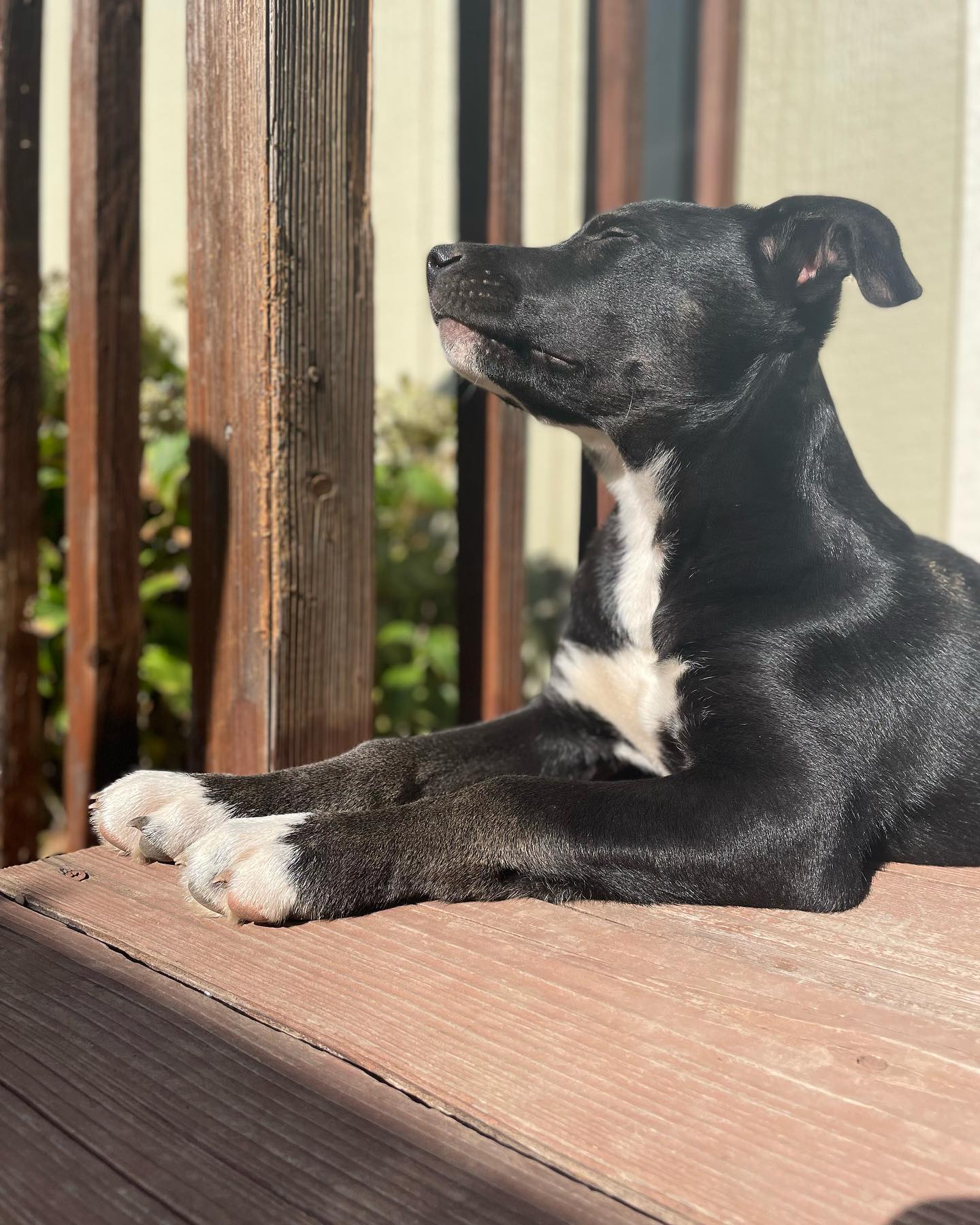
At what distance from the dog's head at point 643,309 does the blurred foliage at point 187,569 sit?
1.24 metres

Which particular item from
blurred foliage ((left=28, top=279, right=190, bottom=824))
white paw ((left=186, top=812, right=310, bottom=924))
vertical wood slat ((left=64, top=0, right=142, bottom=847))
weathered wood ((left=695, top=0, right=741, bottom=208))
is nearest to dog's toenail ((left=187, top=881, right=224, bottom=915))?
white paw ((left=186, top=812, right=310, bottom=924))

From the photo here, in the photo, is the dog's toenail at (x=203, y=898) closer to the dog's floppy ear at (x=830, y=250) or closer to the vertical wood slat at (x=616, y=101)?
the dog's floppy ear at (x=830, y=250)

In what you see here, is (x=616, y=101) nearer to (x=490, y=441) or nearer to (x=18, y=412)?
(x=490, y=441)

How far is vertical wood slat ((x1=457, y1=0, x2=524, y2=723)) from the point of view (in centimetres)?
278

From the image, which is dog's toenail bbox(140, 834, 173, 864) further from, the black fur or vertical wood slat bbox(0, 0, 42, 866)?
vertical wood slat bbox(0, 0, 42, 866)

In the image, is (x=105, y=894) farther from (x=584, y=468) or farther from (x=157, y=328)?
(x=157, y=328)

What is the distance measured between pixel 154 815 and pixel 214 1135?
0.86 metres

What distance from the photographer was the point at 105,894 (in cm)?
182

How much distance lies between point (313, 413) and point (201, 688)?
0.62 metres

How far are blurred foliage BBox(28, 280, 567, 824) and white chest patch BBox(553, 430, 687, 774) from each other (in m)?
1.16

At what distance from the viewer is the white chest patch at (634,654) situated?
7.35ft

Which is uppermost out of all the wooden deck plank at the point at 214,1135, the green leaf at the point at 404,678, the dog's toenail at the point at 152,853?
the dog's toenail at the point at 152,853

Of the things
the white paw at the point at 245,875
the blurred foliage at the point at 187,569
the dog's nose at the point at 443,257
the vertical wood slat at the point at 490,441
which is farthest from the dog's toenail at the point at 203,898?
the blurred foliage at the point at 187,569

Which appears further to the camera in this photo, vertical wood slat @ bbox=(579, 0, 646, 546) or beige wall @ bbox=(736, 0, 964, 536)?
beige wall @ bbox=(736, 0, 964, 536)
